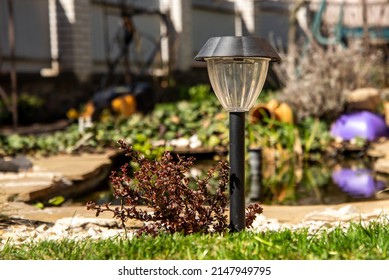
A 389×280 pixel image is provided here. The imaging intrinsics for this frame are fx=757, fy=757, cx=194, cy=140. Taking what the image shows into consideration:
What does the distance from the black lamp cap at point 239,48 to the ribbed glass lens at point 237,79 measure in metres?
0.06

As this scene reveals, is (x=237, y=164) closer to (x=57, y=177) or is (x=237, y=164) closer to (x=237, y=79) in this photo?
(x=237, y=79)

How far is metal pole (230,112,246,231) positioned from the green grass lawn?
0.15 m

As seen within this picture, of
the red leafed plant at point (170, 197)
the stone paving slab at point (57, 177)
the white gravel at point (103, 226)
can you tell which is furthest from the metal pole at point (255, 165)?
the red leafed plant at point (170, 197)

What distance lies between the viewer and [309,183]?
27.8 ft

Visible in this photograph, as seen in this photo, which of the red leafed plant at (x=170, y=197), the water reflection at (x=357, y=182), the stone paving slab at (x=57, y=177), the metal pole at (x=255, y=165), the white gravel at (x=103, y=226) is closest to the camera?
the red leafed plant at (x=170, y=197)

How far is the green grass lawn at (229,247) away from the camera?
3.61 m

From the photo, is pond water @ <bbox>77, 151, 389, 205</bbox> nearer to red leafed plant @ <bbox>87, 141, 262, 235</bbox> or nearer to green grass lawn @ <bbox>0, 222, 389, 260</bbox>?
red leafed plant @ <bbox>87, 141, 262, 235</bbox>

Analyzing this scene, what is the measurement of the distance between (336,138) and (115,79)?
7.78m

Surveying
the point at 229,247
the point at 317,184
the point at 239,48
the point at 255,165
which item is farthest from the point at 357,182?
the point at 229,247

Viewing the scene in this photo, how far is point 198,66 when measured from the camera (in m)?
22.7

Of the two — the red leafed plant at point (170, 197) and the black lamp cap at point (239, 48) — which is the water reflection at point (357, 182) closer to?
the red leafed plant at point (170, 197)

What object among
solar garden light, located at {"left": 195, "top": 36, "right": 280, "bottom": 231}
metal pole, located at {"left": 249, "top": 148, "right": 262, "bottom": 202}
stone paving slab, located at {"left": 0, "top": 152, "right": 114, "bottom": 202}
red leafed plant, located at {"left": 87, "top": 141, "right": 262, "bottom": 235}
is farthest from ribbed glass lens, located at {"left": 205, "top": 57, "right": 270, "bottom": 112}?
metal pole, located at {"left": 249, "top": 148, "right": 262, "bottom": 202}

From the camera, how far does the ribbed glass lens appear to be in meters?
4.02
